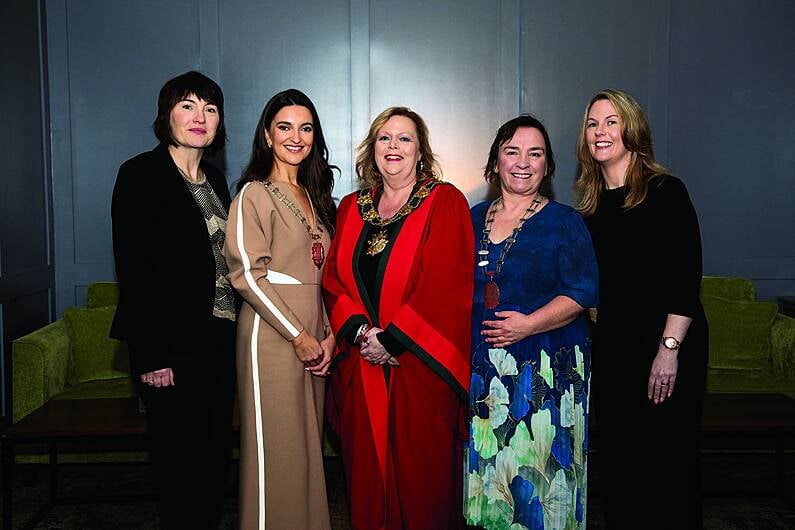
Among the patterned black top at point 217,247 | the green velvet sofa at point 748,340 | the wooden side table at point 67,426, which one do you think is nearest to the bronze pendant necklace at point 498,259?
the patterned black top at point 217,247

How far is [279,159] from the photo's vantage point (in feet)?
7.99

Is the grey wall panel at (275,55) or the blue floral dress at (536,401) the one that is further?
the grey wall panel at (275,55)

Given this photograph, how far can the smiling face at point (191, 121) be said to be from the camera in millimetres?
2361

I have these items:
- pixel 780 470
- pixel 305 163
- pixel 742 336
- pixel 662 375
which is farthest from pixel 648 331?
pixel 742 336

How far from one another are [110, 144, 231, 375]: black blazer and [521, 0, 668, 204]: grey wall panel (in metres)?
2.41

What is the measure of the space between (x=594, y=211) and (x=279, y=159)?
1041mm

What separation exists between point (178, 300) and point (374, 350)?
623mm

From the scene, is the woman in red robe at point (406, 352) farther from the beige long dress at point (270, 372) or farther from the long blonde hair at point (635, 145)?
the long blonde hair at point (635, 145)

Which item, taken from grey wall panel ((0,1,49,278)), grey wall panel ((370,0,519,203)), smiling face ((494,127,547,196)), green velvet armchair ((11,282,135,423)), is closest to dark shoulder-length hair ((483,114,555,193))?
smiling face ((494,127,547,196))

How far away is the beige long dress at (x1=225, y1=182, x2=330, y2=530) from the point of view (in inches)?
89.7

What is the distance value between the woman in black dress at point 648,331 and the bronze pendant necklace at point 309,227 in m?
0.90

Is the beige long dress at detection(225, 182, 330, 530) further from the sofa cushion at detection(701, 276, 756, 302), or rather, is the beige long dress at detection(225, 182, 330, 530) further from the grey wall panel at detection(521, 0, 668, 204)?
the sofa cushion at detection(701, 276, 756, 302)

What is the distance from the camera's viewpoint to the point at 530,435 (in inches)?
89.0

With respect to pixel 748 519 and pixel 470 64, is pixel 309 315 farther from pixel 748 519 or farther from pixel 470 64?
pixel 470 64
